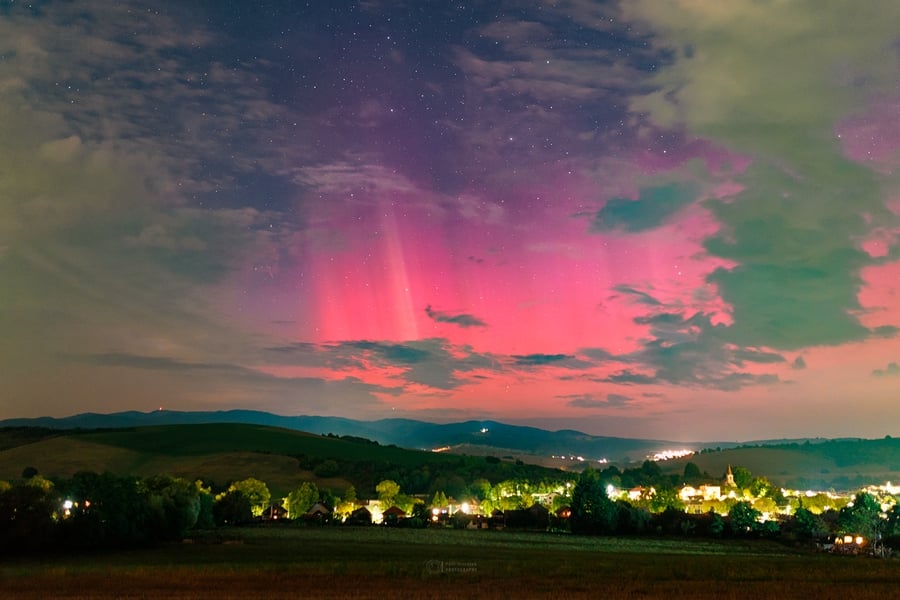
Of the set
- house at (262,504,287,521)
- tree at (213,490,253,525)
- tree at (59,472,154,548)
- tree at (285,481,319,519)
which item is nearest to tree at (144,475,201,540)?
tree at (59,472,154,548)


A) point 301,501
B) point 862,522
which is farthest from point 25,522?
point 862,522

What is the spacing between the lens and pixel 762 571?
55.7m

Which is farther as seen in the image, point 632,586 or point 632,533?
point 632,533

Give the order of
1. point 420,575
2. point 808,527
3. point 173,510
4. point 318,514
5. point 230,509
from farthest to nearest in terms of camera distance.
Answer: point 318,514, point 230,509, point 808,527, point 173,510, point 420,575

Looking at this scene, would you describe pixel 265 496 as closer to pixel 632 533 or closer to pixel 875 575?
pixel 632 533

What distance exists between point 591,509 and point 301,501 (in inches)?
2411

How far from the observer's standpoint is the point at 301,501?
156 meters

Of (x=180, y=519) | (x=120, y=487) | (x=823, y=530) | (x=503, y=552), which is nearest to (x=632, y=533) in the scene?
(x=823, y=530)

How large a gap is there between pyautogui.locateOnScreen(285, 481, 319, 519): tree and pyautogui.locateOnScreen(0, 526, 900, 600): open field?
78054mm

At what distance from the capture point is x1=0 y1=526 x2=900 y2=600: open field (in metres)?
41.9

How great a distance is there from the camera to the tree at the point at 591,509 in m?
121

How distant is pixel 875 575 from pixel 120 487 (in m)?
69.4

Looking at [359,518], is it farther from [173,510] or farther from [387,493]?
[173,510]

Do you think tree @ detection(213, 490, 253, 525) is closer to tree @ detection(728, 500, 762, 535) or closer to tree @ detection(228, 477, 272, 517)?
tree @ detection(228, 477, 272, 517)
